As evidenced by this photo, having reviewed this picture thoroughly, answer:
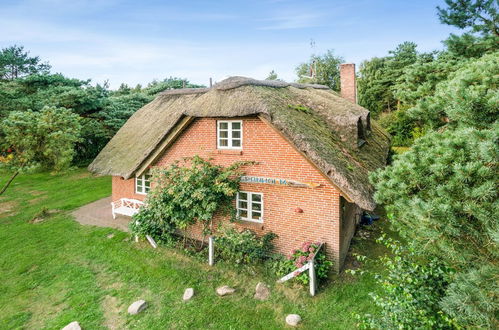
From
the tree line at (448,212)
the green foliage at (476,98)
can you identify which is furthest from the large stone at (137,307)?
the green foliage at (476,98)

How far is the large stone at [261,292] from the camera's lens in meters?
8.15

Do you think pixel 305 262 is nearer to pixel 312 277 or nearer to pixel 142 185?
pixel 312 277

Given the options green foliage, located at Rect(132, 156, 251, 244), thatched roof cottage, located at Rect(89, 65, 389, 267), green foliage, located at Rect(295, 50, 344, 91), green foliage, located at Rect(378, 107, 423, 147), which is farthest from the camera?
green foliage, located at Rect(295, 50, 344, 91)

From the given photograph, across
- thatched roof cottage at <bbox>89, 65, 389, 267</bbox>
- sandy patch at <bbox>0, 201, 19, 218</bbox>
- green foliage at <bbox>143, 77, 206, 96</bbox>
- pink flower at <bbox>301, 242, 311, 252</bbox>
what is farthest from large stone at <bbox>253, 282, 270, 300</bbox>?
green foliage at <bbox>143, 77, 206, 96</bbox>

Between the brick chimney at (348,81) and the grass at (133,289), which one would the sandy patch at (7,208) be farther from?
the brick chimney at (348,81)

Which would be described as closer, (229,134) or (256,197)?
(256,197)

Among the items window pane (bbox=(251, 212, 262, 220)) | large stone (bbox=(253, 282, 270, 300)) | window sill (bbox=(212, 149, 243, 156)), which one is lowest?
large stone (bbox=(253, 282, 270, 300))

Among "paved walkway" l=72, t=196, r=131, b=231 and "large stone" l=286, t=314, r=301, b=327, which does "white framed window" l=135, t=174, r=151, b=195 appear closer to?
"paved walkway" l=72, t=196, r=131, b=231

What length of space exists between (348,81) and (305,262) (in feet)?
46.2

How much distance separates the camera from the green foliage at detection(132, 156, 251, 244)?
32.9ft

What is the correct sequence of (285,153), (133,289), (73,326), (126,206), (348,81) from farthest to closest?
(348,81) < (126,206) < (285,153) < (133,289) < (73,326)

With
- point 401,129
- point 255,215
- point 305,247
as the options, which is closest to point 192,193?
point 255,215

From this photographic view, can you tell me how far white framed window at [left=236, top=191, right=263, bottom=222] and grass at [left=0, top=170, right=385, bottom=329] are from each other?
2.00 metres

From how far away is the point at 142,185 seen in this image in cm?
1439
